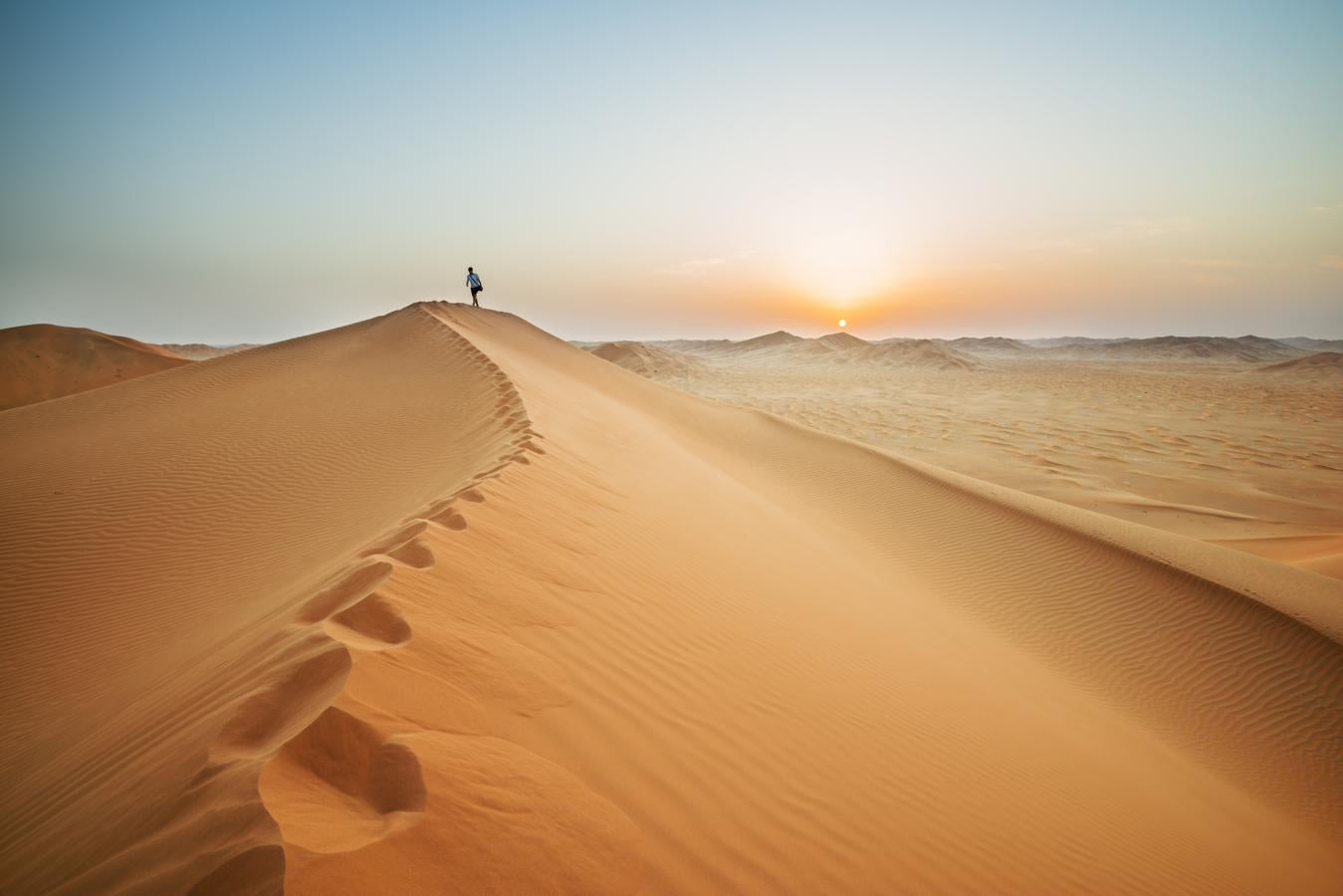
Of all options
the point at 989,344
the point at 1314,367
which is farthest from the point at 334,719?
the point at 989,344

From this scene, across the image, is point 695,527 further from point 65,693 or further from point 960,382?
point 960,382

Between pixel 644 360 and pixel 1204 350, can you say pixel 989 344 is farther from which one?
pixel 644 360

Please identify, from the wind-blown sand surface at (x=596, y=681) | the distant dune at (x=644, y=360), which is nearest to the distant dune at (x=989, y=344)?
the distant dune at (x=644, y=360)

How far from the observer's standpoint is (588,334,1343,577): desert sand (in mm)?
10555

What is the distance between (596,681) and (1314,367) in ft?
235

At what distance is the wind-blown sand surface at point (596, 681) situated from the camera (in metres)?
1.70

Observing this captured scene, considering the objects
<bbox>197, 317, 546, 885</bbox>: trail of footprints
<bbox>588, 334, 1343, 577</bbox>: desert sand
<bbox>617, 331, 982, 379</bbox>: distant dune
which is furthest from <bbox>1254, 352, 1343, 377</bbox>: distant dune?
<bbox>197, 317, 546, 885</bbox>: trail of footprints

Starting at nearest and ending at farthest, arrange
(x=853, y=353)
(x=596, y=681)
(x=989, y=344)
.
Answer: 1. (x=596, y=681)
2. (x=853, y=353)
3. (x=989, y=344)

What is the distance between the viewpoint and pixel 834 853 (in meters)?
2.09

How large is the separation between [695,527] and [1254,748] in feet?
17.4

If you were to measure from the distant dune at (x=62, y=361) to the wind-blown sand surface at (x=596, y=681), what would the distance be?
29985 millimetres

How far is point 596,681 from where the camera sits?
2.62 m

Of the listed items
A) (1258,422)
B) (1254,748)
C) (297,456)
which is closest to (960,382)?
(1258,422)

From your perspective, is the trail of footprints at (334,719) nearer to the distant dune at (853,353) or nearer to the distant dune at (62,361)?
the distant dune at (62,361)
